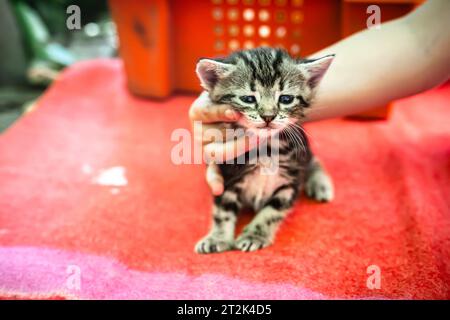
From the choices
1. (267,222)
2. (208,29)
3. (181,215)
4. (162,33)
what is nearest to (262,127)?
(267,222)

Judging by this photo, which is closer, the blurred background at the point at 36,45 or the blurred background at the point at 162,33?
the blurred background at the point at 162,33

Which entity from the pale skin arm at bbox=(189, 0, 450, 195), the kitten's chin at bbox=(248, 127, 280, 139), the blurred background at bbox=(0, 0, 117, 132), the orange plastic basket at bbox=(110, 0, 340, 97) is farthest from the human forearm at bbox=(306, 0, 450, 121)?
the blurred background at bbox=(0, 0, 117, 132)

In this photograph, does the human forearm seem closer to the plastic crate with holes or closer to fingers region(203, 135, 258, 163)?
fingers region(203, 135, 258, 163)

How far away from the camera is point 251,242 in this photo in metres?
1.04

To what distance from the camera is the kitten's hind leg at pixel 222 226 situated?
3.39ft

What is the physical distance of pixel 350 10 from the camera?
1.43m

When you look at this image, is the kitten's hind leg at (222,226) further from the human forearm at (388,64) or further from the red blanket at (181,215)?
the human forearm at (388,64)

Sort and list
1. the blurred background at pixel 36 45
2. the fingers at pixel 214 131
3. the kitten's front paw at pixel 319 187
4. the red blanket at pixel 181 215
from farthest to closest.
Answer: the blurred background at pixel 36 45, the kitten's front paw at pixel 319 187, the fingers at pixel 214 131, the red blanket at pixel 181 215

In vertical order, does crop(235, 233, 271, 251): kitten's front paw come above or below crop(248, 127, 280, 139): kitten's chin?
below

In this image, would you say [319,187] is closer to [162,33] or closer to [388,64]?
[388,64]

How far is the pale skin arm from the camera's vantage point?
96 centimetres

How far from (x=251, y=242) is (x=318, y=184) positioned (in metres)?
0.31

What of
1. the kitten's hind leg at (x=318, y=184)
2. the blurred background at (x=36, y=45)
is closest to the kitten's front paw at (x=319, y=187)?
the kitten's hind leg at (x=318, y=184)

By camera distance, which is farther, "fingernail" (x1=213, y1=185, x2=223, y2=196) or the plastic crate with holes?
the plastic crate with holes
